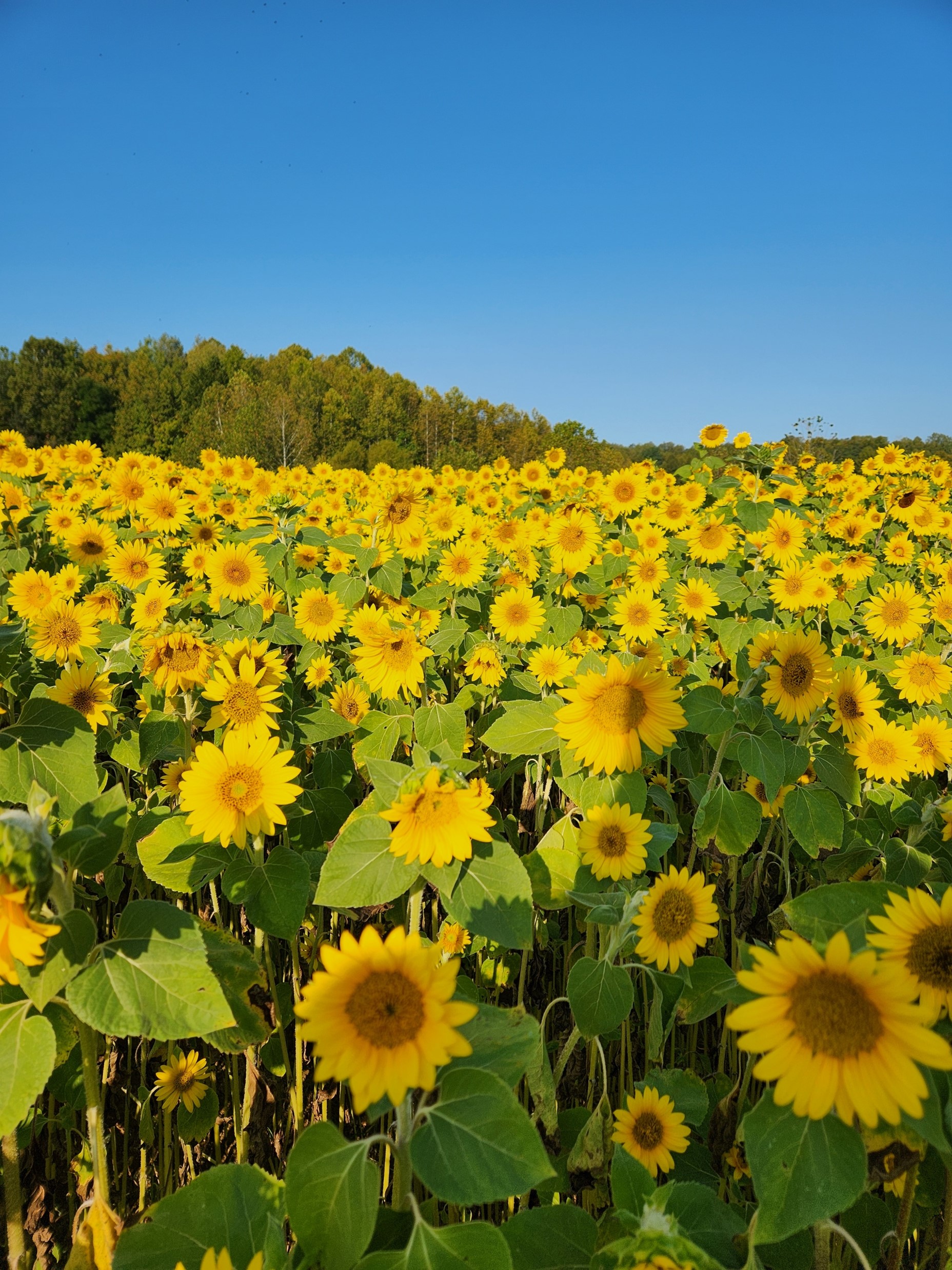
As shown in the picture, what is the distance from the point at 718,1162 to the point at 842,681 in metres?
1.41

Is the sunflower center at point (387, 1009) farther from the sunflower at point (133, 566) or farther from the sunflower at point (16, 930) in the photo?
the sunflower at point (133, 566)

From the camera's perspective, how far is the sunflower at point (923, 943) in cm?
95

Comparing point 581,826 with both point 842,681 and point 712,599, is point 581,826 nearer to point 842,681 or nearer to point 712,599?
point 842,681

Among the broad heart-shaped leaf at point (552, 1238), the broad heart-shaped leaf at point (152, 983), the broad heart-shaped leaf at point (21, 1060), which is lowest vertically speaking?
the broad heart-shaped leaf at point (552, 1238)

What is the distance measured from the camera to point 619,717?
1813mm

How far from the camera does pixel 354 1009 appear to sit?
0.95 meters

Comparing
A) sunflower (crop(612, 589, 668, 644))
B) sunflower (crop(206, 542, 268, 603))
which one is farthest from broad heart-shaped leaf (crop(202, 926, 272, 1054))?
sunflower (crop(612, 589, 668, 644))

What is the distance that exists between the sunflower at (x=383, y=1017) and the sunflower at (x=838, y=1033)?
35 cm

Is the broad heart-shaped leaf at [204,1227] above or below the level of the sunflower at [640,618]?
below

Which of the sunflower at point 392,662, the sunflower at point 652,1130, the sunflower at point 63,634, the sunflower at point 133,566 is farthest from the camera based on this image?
the sunflower at point 133,566

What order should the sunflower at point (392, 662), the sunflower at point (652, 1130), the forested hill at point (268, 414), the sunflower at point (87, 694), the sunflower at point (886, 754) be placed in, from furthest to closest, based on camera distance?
the forested hill at point (268, 414)
the sunflower at point (392, 662)
the sunflower at point (886, 754)
the sunflower at point (87, 694)
the sunflower at point (652, 1130)

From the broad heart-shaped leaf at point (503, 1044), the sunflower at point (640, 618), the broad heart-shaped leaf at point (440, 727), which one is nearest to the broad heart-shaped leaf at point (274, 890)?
the broad heart-shaped leaf at point (503, 1044)

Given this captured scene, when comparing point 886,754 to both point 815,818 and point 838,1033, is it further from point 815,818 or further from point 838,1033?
point 838,1033

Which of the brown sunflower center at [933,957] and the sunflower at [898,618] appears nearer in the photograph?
the brown sunflower center at [933,957]
